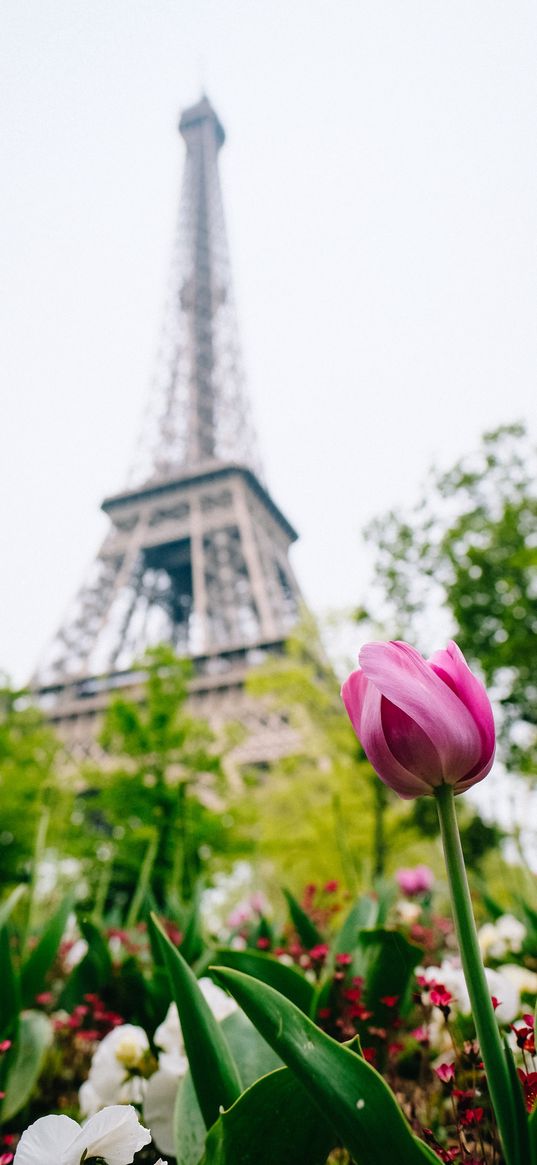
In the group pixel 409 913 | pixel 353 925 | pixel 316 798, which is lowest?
pixel 316 798

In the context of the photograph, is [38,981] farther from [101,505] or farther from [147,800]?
[101,505]

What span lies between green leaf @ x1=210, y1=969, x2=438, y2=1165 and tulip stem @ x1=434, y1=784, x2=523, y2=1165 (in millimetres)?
68

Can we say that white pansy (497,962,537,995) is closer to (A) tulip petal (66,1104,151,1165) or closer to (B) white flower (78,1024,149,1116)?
(B) white flower (78,1024,149,1116)

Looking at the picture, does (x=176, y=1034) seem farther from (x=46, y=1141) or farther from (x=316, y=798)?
(x=316, y=798)

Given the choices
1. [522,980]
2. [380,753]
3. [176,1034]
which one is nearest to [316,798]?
[522,980]

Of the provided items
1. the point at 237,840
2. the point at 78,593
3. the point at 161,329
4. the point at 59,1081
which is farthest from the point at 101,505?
the point at 59,1081

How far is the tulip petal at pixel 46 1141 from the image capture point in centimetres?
64

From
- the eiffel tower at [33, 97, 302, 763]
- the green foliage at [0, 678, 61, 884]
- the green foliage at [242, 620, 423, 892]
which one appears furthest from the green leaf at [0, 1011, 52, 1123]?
the eiffel tower at [33, 97, 302, 763]

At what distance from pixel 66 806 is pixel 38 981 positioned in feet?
18.8

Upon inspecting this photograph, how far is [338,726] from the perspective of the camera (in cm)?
980

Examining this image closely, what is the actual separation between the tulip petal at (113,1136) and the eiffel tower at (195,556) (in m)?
16.5

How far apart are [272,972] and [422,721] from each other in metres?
0.63

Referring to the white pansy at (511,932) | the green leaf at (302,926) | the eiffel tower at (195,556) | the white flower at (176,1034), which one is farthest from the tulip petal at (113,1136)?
the eiffel tower at (195,556)

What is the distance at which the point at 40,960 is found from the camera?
1612 millimetres
